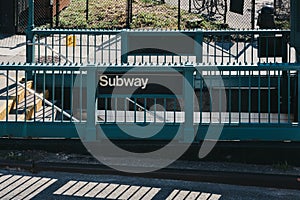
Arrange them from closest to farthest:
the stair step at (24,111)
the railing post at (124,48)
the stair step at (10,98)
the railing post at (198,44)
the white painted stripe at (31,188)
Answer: the white painted stripe at (31,188), the stair step at (10,98), the stair step at (24,111), the railing post at (198,44), the railing post at (124,48)

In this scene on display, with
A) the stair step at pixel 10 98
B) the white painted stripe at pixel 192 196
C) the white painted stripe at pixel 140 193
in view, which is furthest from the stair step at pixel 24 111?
the white painted stripe at pixel 192 196

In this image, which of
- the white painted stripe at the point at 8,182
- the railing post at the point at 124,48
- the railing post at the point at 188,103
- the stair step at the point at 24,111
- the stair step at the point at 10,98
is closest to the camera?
the white painted stripe at the point at 8,182

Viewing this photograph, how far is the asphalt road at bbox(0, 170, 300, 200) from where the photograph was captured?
6.70m

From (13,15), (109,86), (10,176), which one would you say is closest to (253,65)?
(109,86)

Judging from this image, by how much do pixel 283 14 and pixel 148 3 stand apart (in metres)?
5.60

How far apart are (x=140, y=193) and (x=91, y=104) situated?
1.49 m

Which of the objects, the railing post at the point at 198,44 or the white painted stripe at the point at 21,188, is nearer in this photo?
the white painted stripe at the point at 21,188

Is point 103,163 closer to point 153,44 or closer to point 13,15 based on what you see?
point 153,44

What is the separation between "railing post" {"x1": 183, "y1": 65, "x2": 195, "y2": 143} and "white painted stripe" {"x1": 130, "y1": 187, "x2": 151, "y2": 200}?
106cm

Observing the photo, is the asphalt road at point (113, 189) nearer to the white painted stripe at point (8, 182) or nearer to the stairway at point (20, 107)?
the white painted stripe at point (8, 182)

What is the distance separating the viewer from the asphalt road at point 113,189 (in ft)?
22.0

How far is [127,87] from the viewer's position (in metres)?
7.93

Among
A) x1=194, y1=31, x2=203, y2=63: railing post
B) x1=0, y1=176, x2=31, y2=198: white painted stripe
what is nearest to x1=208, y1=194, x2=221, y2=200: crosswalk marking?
x1=0, y1=176, x2=31, y2=198: white painted stripe

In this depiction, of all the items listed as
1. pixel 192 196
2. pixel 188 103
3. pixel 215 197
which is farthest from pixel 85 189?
pixel 188 103
